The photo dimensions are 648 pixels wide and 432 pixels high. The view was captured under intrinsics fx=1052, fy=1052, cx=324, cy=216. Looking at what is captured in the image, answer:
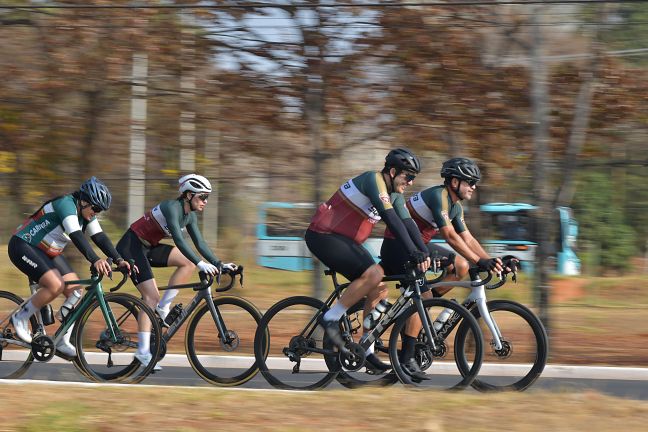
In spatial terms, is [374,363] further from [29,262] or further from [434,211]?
[29,262]

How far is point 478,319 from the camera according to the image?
866 cm

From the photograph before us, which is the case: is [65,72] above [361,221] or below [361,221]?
above

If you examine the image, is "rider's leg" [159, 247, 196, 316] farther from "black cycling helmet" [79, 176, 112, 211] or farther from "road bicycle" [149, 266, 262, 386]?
"black cycling helmet" [79, 176, 112, 211]

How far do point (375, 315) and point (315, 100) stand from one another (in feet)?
11.7

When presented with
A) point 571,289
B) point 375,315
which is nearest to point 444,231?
point 375,315

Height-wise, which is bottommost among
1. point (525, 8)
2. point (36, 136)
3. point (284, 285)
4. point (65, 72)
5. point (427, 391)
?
point (284, 285)

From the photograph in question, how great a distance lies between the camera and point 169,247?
9703 millimetres

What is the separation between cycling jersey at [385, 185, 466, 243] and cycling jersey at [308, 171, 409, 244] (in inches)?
11.9

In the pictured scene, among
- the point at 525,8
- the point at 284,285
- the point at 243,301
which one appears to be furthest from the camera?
the point at 284,285

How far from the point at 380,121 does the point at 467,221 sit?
4.95ft

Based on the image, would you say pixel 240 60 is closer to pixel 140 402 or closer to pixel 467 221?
pixel 467 221

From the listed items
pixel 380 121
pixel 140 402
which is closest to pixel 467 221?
pixel 380 121

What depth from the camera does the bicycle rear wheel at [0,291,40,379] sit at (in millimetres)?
9367

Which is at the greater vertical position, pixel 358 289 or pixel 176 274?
pixel 358 289
